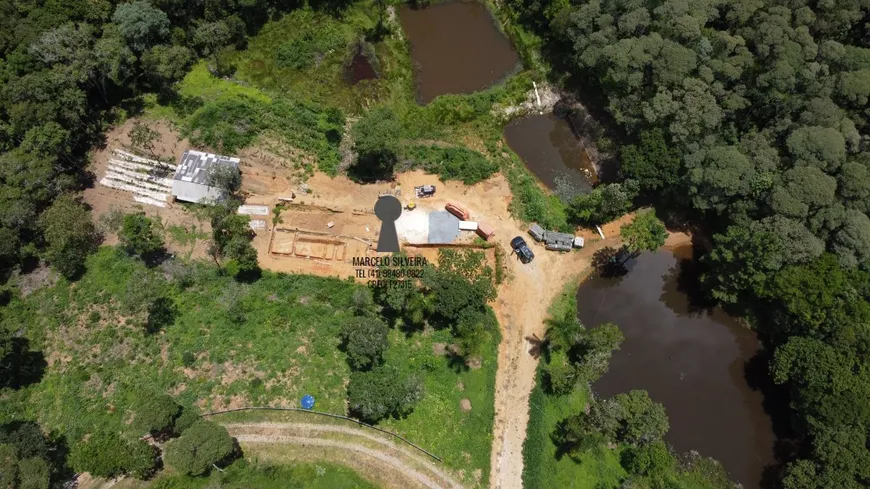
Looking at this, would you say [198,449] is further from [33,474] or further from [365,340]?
[365,340]

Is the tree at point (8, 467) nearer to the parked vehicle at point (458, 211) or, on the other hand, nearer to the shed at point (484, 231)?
the parked vehicle at point (458, 211)

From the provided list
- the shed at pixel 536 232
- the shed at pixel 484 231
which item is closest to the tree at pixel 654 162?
the shed at pixel 536 232

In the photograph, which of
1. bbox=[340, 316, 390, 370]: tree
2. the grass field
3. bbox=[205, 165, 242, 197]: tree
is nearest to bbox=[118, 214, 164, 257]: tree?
bbox=[205, 165, 242, 197]: tree

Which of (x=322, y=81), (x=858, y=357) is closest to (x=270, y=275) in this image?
(x=322, y=81)

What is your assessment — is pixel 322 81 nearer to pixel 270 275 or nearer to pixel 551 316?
pixel 270 275

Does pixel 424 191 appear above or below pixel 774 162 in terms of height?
below

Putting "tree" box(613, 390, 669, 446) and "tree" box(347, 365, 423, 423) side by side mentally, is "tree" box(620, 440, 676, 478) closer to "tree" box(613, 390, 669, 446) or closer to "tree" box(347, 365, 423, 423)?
"tree" box(613, 390, 669, 446)

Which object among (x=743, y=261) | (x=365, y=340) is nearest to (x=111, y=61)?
(x=365, y=340)
